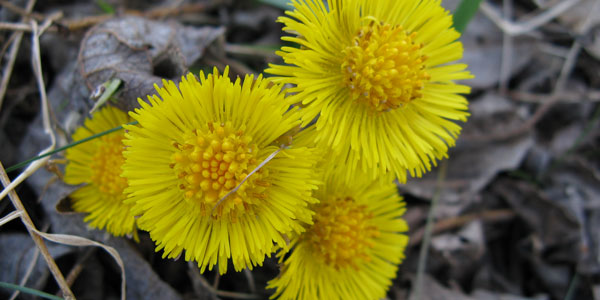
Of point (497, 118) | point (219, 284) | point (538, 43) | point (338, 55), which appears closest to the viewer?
point (338, 55)

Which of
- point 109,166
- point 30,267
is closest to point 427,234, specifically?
point 109,166

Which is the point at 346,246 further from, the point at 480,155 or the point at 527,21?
the point at 527,21

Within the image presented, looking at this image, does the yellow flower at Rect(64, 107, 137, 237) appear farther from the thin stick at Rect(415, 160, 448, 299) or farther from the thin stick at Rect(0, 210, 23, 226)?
the thin stick at Rect(415, 160, 448, 299)

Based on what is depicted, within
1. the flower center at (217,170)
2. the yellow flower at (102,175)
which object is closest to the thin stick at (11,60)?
the yellow flower at (102,175)

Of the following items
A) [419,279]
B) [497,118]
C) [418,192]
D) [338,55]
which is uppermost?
[497,118]

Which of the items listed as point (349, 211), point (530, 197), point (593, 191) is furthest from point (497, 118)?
point (349, 211)

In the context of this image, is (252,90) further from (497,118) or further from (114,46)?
(497,118)

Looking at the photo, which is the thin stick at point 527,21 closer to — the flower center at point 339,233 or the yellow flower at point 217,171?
the flower center at point 339,233
